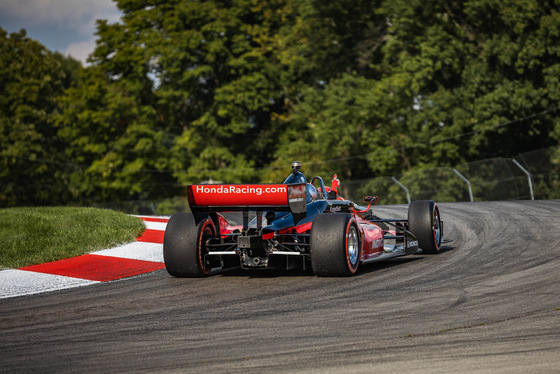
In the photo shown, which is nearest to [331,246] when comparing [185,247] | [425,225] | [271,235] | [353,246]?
[353,246]

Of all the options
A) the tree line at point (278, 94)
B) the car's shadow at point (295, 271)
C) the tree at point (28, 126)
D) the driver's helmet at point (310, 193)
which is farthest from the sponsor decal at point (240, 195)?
the tree at point (28, 126)

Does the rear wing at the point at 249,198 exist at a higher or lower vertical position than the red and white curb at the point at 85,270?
higher

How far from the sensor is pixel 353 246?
9.38 metres

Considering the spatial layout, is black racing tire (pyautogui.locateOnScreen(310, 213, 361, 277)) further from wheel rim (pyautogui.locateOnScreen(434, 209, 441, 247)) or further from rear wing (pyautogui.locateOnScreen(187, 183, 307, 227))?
wheel rim (pyautogui.locateOnScreen(434, 209, 441, 247))

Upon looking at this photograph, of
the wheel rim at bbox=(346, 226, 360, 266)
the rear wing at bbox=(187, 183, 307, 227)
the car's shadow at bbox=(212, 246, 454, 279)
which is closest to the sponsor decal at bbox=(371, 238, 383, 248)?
the car's shadow at bbox=(212, 246, 454, 279)

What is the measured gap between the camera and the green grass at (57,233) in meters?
11.6

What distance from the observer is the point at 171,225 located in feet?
32.2

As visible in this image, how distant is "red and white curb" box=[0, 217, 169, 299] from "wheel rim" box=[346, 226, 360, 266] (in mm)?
3167

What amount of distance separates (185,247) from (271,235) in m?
1.15

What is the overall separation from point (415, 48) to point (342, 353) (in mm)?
33344

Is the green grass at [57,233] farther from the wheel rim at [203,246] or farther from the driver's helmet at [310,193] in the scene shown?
the driver's helmet at [310,193]

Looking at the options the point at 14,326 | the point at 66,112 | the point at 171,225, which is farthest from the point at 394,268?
the point at 66,112

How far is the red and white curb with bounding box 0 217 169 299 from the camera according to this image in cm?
933

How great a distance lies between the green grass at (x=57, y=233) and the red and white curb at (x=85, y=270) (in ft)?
0.92
